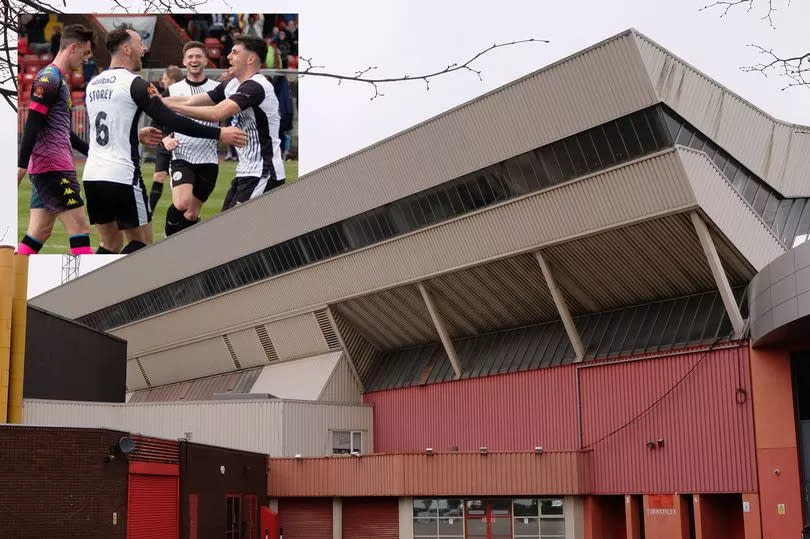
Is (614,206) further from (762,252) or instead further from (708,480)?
(708,480)

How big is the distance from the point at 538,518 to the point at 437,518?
341 cm

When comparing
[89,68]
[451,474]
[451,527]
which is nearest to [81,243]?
[89,68]

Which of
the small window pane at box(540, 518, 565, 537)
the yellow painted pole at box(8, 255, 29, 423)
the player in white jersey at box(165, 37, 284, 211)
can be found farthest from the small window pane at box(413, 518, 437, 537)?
the player in white jersey at box(165, 37, 284, 211)

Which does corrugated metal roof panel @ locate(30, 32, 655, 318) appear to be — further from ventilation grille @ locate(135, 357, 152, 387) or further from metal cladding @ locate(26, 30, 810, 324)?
ventilation grille @ locate(135, 357, 152, 387)

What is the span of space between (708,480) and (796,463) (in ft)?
8.99

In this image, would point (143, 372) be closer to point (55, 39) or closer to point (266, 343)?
point (266, 343)

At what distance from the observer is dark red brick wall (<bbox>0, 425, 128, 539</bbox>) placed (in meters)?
26.2

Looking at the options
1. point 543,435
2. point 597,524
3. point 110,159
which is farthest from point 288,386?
point 110,159

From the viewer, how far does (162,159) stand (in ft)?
259

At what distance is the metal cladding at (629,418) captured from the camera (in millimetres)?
33438

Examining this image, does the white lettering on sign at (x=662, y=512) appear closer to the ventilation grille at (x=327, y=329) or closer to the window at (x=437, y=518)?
the window at (x=437, y=518)

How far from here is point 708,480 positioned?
111ft

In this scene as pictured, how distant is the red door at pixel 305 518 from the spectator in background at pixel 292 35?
48895mm

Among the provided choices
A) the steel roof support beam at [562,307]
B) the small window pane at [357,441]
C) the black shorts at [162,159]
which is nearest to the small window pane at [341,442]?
the small window pane at [357,441]
